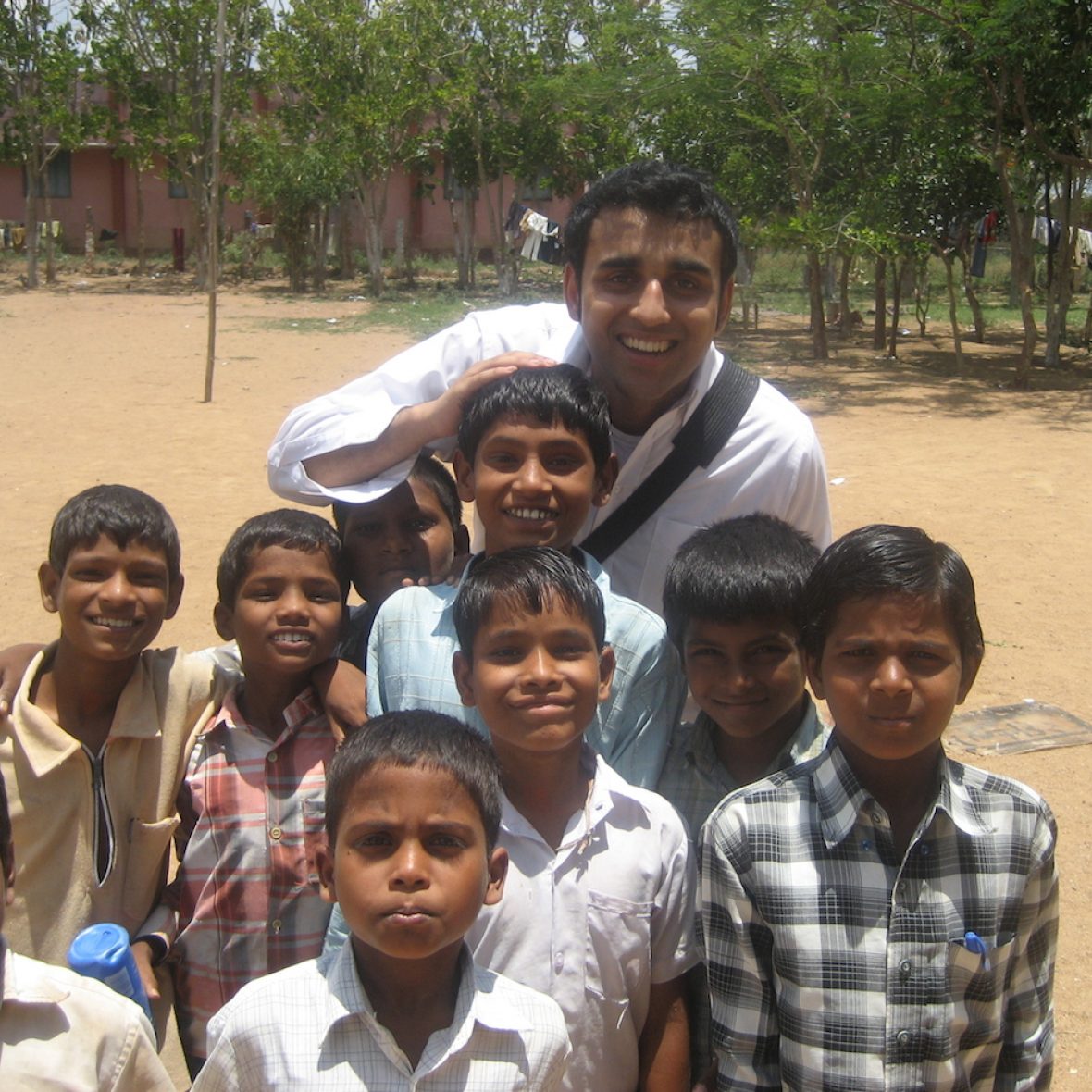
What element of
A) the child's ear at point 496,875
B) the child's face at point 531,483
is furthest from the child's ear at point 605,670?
the child's ear at point 496,875

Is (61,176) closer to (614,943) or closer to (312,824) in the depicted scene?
(312,824)

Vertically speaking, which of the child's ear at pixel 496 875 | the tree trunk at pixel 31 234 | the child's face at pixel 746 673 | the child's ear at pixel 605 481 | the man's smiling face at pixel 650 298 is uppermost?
the tree trunk at pixel 31 234

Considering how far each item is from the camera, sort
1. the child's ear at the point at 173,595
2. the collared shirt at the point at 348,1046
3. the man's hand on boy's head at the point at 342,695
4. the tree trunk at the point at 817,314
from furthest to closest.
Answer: the tree trunk at the point at 817,314 < the child's ear at the point at 173,595 < the man's hand on boy's head at the point at 342,695 < the collared shirt at the point at 348,1046

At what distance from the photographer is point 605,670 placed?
6.72ft

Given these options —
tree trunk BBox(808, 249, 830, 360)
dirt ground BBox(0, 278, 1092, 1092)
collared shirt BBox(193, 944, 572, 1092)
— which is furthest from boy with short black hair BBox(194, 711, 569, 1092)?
tree trunk BBox(808, 249, 830, 360)

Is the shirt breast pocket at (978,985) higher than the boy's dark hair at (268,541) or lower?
lower

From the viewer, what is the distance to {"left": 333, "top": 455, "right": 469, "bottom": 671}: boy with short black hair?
103 inches

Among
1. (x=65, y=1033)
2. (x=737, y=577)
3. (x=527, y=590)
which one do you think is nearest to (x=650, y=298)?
(x=737, y=577)

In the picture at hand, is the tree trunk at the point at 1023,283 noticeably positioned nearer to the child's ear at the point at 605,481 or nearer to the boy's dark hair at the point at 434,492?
the boy's dark hair at the point at 434,492

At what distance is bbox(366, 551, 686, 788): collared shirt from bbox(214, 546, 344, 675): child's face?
0.69 feet

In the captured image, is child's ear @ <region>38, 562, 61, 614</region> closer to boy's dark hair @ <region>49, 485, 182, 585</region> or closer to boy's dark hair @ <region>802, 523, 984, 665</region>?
boy's dark hair @ <region>49, 485, 182, 585</region>

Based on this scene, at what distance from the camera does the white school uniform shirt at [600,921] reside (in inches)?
73.2

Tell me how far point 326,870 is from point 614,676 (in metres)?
0.58

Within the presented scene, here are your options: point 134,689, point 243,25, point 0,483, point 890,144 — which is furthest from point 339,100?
point 134,689
